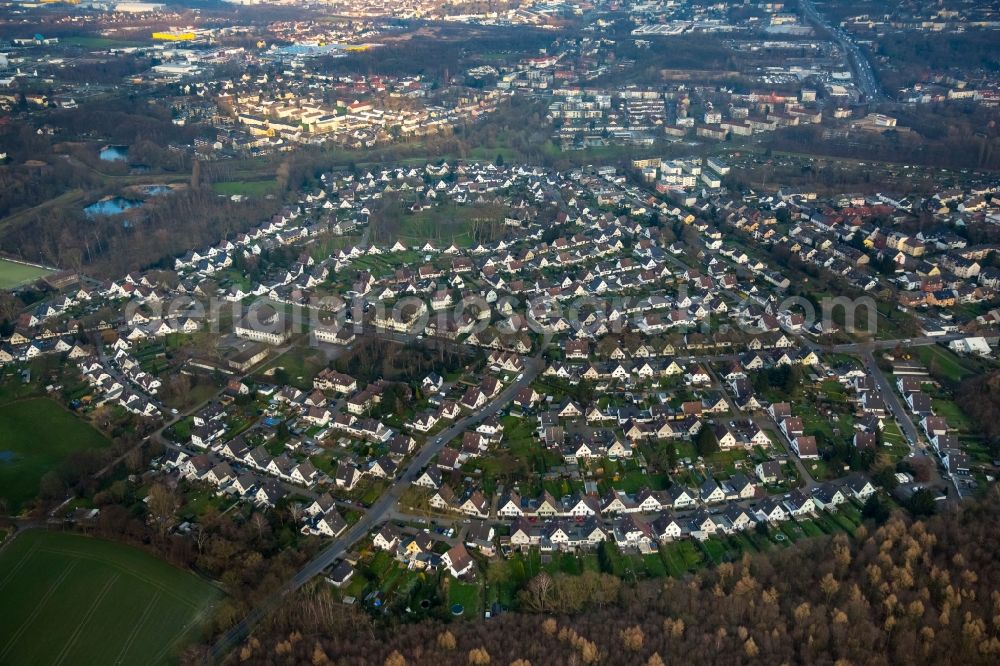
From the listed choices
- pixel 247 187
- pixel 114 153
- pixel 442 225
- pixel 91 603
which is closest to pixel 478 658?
pixel 91 603

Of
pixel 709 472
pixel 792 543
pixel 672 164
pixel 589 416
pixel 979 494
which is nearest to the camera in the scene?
pixel 792 543

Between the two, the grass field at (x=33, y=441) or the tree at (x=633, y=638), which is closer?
the tree at (x=633, y=638)

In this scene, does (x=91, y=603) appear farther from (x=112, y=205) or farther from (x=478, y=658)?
(x=112, y=205)

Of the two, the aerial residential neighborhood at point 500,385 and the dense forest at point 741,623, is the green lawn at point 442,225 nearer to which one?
the aerial residential neighborhood at point 500,385

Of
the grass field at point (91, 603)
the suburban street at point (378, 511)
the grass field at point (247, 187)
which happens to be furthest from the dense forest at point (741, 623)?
the grass field at point (247, 187)

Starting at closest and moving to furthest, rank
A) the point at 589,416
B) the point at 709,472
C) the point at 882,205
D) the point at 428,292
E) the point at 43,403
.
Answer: the point at 709,472 < the point at 589,416 < the point at 43,403 < the point at 428,292 < the point at 882,205

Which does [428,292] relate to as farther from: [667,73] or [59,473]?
[667,73]

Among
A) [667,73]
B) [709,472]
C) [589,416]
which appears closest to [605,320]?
[589,416]
